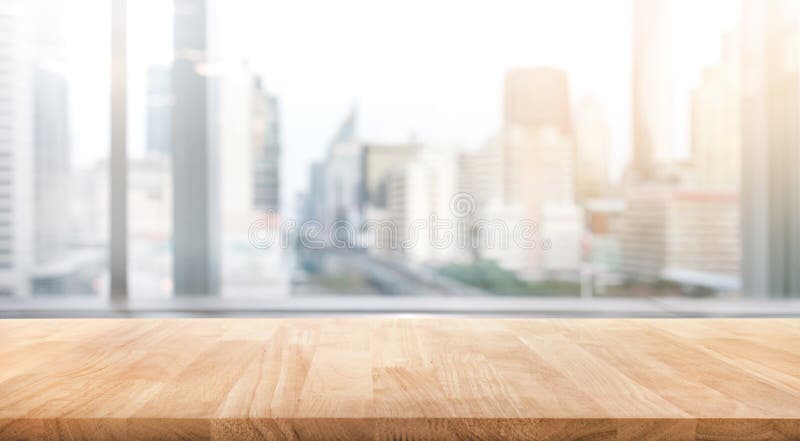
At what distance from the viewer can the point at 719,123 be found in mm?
2383

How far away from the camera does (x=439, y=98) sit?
2.28 meters

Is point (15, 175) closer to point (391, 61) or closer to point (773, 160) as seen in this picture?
point (391, 61)

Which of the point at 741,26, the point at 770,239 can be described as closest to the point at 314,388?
the point at 770,239

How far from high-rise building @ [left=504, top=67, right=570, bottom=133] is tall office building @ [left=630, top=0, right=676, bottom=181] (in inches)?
10.7

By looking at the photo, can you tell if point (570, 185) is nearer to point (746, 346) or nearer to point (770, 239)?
point (770, 239)

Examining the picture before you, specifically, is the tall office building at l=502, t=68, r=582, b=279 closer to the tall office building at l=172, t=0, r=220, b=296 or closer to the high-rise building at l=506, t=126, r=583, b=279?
the high-rise building at l=506, t=126, r=583, b=279

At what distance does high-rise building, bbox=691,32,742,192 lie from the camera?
2.36 m

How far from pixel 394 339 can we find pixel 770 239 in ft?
6.92

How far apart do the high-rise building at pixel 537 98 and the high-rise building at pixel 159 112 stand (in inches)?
44.6

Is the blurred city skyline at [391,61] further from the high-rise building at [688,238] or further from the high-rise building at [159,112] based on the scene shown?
the high-rise building at [688,238]

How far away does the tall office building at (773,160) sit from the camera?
7.55 ft

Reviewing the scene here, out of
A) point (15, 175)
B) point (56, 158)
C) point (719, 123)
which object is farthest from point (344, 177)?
point (719, 123)

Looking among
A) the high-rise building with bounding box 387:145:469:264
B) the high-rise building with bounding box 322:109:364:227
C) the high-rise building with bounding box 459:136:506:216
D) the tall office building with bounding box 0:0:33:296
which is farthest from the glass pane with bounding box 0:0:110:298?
the high-rise building with bounding box 459:136:506:216

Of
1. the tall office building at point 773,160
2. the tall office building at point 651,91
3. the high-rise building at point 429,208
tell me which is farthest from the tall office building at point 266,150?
the tall office building at point 773,160
